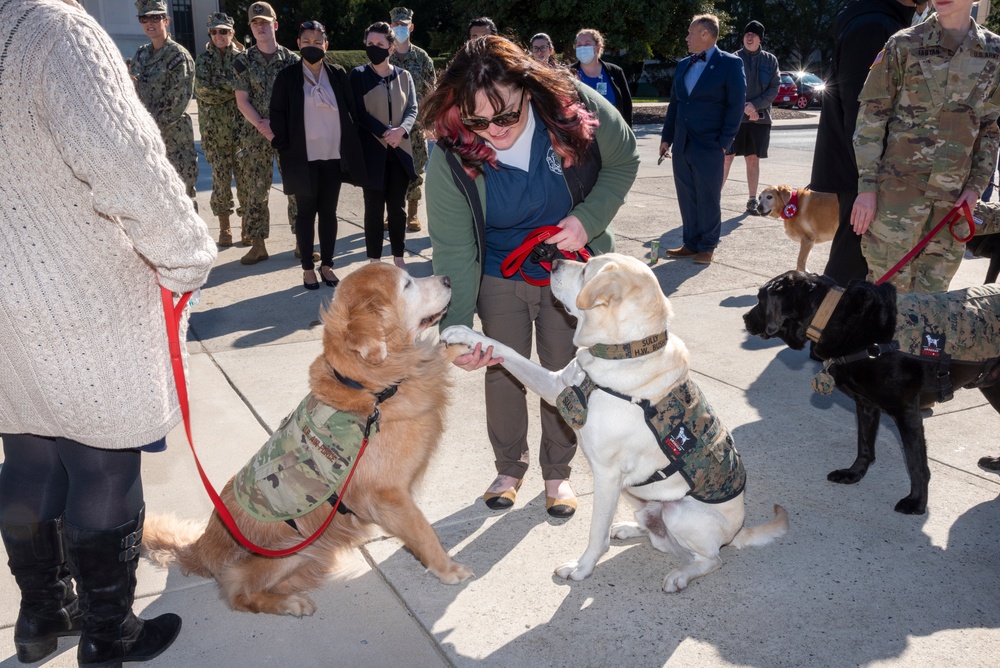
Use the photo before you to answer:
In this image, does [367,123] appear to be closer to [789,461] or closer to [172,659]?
[789,461]

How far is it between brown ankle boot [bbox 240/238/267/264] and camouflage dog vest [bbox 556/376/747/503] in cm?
593

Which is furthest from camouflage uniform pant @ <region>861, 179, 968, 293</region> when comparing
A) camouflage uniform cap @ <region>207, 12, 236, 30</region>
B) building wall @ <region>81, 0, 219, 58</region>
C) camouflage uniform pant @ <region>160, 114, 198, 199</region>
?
building wall @ <region>81, 0, 219, 58</region>

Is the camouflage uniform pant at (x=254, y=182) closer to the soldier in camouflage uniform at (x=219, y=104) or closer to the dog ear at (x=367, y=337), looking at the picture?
the soldier in camouflage uniform at (x=219, y=104)

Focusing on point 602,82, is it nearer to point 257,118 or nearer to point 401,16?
point 401,16

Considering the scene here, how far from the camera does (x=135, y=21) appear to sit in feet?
150

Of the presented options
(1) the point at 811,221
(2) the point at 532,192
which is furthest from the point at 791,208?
(2) the point at 532,192

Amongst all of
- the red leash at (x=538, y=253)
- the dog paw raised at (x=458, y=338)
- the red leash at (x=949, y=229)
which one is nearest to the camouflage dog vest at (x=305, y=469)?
the dog paw raised at (x=458, y=338)

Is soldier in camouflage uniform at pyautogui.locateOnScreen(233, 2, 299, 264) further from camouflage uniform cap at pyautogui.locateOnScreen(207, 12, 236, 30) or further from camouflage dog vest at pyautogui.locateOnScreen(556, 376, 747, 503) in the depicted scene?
camouflage dog vest at pyautogui.locateOnScreen(556, 376, 747, 503)

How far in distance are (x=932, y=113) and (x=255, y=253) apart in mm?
6419

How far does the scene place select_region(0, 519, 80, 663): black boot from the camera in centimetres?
262

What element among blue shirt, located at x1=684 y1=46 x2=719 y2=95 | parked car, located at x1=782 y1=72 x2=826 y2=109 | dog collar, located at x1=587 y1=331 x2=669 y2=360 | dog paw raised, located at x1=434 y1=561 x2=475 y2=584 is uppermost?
blue shirt, located at x1=684 y1=46 x2=719 y2=95

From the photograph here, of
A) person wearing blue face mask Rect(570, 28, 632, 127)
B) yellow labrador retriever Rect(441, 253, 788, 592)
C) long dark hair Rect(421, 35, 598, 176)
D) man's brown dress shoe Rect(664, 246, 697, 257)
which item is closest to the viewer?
yellow labrador retriever Rect(441, 253, 788, 592)

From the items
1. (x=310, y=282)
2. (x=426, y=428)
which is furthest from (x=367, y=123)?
(x=426, y=428)

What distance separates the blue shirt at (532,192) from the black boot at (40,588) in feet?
6.90
